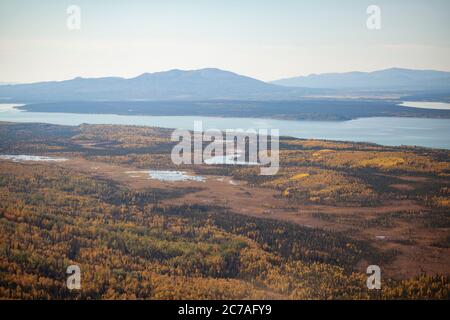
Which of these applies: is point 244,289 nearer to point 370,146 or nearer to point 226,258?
point 226,258

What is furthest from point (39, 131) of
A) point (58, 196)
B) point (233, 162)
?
point (58, 196)

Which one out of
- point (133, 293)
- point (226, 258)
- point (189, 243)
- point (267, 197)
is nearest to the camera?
point (133, 293)

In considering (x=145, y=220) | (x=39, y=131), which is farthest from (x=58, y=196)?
(x=39, y=131)

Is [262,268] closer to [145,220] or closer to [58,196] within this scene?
[145,220]

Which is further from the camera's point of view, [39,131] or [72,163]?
[39,131]

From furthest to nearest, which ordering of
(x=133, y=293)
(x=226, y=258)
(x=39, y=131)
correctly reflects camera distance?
(x=39, y=131) → (x=226, y=258) → (x=133, y=293)

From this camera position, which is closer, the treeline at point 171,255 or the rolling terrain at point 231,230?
the treeline at point 171,255

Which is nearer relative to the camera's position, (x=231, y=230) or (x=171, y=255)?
(x=171, y=255)

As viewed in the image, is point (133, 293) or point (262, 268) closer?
point (133, 293)

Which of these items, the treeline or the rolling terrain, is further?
the rolling terrain
